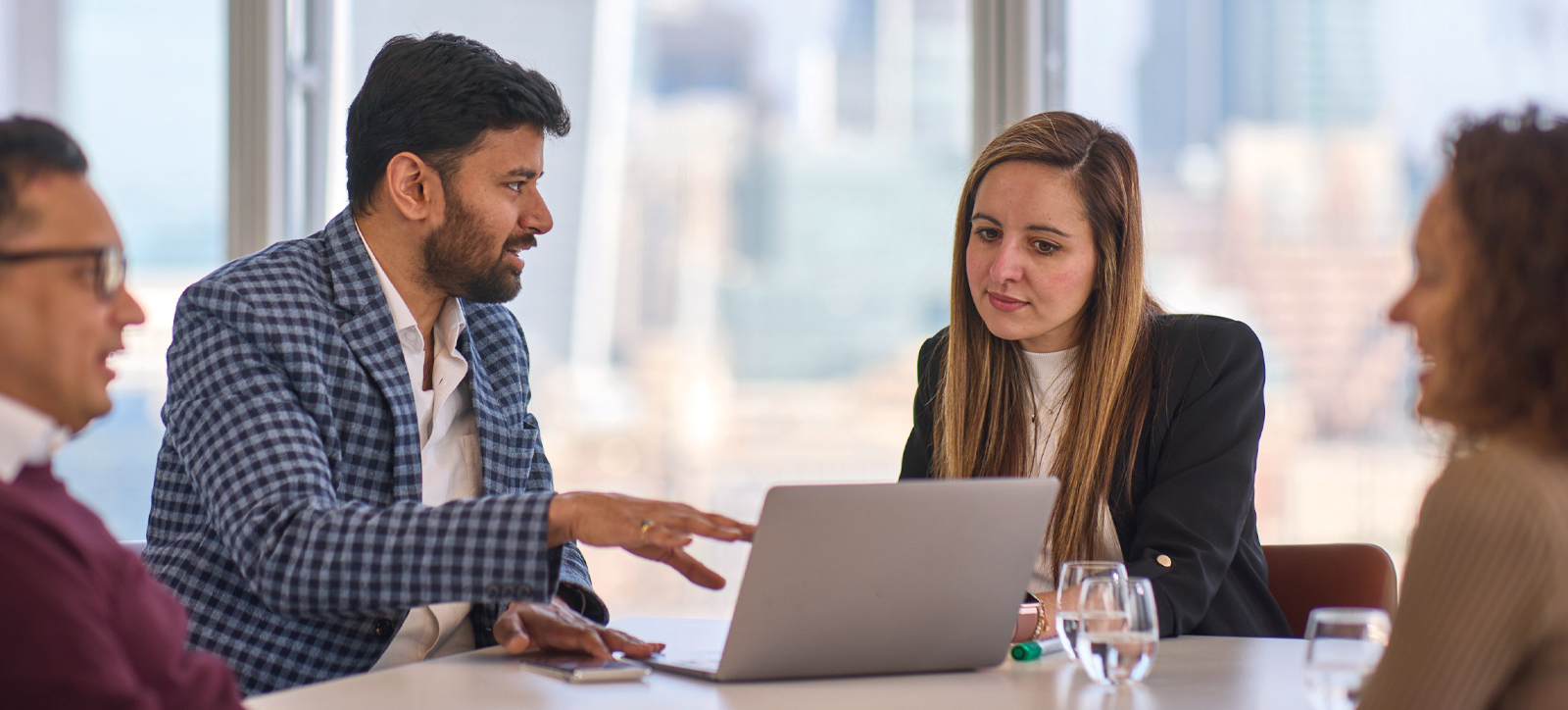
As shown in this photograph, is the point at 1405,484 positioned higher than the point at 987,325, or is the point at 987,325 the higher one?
the point at 987,325

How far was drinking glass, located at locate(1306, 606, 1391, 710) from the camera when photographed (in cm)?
109

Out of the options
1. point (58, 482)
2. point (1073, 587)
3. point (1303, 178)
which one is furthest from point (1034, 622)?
point (1303, 178)

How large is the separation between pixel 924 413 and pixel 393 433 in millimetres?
963

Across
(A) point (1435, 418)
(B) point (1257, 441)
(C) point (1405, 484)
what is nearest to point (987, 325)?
(B) point (1257, 441)

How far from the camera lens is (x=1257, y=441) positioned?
202cm

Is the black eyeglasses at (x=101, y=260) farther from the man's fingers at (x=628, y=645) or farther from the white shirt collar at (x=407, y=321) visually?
the white shirt collar at (x=407, y=321)

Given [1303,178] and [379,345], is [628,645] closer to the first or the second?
[379,345]

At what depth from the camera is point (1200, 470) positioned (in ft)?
6.34

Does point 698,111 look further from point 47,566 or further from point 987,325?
point 47,566

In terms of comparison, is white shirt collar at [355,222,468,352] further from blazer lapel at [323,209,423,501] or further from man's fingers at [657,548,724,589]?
man's fingers at [657,548,724,589]

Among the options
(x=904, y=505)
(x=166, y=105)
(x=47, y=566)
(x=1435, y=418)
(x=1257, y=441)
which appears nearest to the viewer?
(x=47, y=566)

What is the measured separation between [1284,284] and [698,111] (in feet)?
5.14

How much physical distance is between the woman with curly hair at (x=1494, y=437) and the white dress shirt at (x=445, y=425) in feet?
4.22

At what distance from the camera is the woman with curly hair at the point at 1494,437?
859 millimetres
